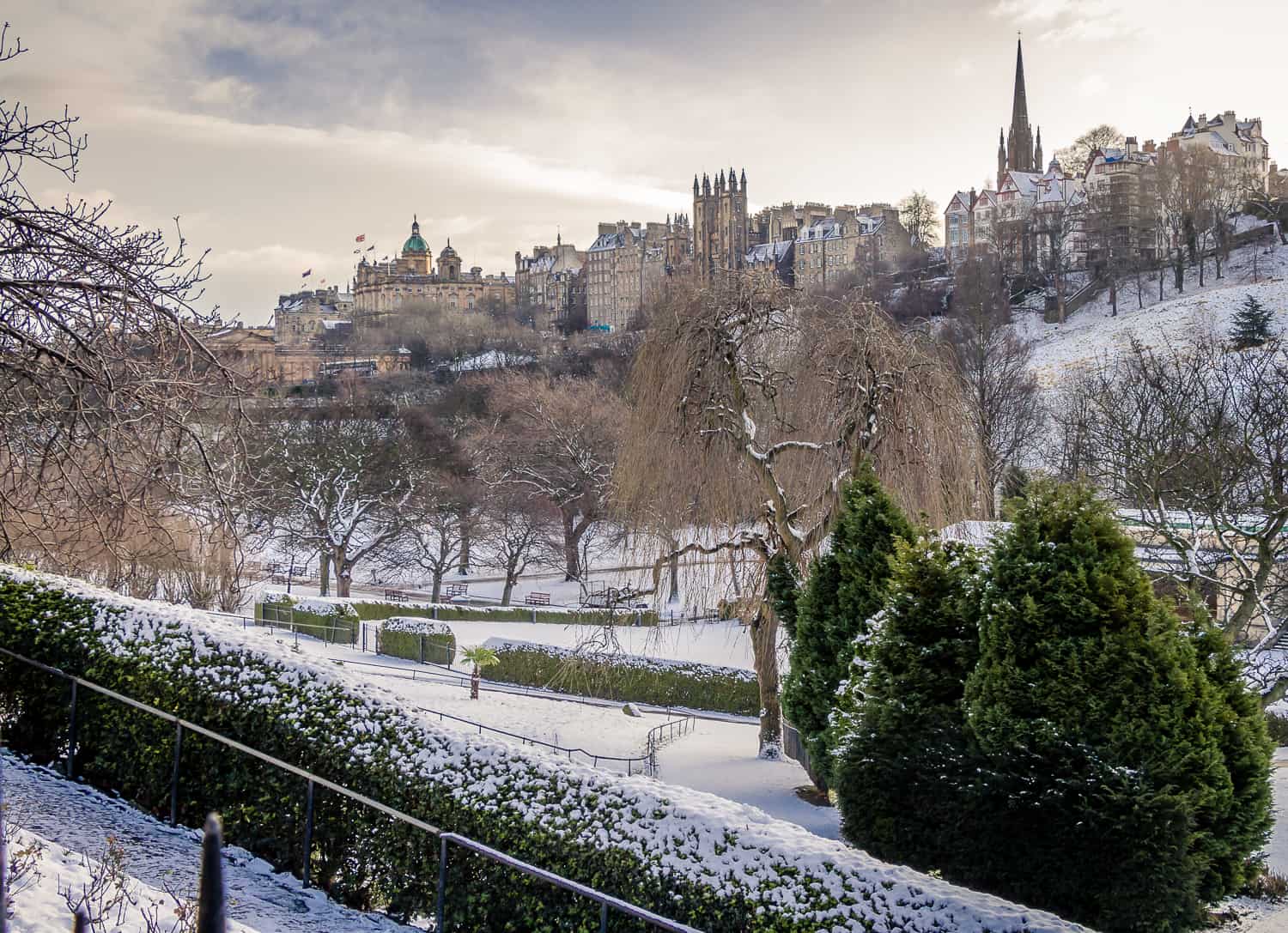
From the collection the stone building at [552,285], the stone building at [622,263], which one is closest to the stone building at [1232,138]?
the stone building at [622,263]

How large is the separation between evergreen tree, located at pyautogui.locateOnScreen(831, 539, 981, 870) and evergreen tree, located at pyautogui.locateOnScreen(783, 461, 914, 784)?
268 cm

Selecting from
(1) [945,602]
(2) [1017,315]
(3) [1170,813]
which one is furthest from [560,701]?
(2) [1017,315]

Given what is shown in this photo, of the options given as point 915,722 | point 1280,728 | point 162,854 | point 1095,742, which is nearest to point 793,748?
point 915,722

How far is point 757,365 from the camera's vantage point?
18906 mm

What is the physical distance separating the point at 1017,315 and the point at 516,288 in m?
112

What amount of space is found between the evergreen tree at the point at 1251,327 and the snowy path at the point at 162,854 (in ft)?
188

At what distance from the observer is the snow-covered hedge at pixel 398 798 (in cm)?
687

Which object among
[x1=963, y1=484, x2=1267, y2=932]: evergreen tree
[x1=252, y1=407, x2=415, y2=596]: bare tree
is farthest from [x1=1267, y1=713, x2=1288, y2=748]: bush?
[x1=252, y1=407, x2=415, y2=596]: bare tree

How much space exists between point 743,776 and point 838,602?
192 inches

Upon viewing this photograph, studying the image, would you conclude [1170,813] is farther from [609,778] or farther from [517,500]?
[517,500]

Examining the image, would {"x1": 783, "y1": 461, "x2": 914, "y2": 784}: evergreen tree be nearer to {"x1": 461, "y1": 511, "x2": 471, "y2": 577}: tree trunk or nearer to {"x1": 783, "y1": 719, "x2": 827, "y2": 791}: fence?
{"x1": 783, "y1": 719, "x2": 827, "y2": 791}: fence

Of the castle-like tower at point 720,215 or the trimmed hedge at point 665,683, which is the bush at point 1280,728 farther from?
the castle-like tower at point 720,215

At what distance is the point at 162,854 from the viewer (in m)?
8.99

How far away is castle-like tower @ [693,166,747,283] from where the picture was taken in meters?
150
